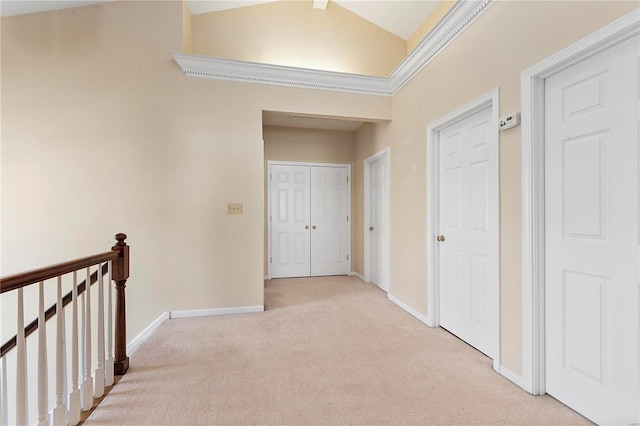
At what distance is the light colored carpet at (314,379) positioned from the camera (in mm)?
1560

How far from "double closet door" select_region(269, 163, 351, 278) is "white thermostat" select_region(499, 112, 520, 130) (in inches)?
125

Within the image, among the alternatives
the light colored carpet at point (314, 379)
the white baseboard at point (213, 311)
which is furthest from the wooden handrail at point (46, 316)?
the white baseboard at point (213, 311)

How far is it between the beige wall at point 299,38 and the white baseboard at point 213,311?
117 inches

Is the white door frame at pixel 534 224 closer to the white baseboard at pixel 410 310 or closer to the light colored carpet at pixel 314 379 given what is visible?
the light colored carpet at pixel 314 379

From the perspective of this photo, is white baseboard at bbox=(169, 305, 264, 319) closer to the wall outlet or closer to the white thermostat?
the wall outlet

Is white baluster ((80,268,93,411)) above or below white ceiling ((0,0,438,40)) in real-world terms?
below

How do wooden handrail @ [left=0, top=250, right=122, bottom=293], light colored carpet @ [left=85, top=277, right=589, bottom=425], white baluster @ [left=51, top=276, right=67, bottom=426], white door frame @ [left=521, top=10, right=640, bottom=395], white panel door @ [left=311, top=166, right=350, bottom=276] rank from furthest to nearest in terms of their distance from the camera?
Result: 1. white panel door @ [left=311, top=166, right=350, bottom=276]
2. white door frame @ [left=521, top=10, right=640, bottom=395]
3. light colored carpet @ [left=85, top=277, right=589, bottom=425]
4. white baluster @ [left=51, top=276, right=67, bottom=426]
5. wooden handrail @ [left=0, top=250, right=122, bottom=293]

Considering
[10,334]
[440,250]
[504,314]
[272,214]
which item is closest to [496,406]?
[504,314]

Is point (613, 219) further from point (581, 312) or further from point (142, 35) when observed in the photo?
point (142, 35)

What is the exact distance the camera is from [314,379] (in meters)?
1.90

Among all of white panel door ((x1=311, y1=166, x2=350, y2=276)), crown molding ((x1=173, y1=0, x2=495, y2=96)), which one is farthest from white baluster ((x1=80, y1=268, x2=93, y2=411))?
white panel door ((x1=311, y1=166, x2=350, y2=276))

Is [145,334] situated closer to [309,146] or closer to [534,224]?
[534,224]

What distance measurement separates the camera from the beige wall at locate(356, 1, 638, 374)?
1.60 meters

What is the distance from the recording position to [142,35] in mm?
3021
